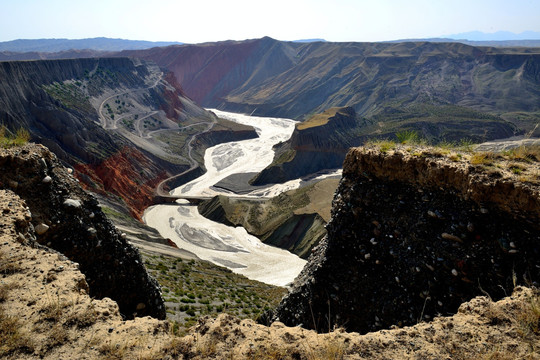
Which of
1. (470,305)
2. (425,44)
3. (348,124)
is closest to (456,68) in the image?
(425,44)

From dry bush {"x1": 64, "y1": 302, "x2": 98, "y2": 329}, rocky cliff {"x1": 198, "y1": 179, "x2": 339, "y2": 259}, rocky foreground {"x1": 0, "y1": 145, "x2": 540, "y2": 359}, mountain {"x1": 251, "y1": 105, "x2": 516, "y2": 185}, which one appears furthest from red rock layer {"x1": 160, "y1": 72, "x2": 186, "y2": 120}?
dry bush {"x1": 64, "y1": 302, "x2": 98, "y2": 329}

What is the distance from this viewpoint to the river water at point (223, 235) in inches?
1196

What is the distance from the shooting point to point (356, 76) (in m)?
126

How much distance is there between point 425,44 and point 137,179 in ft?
439

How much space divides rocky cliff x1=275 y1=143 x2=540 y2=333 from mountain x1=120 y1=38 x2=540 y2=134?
9462cm

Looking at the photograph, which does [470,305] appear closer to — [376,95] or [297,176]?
[297,176]

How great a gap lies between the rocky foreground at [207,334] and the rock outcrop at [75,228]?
237cm

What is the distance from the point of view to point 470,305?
6273 mm

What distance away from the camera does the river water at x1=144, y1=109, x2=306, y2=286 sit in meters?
30.4

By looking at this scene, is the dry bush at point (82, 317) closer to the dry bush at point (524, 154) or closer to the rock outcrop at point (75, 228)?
the rock outcrop at point (75, 228)

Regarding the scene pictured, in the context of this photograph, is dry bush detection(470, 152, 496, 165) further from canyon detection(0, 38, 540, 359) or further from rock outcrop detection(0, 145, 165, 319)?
rock outcrop detection(0, 145, 165, 319)

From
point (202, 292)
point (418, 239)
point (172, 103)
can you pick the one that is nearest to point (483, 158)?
point (418, 239)

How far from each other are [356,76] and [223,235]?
Result: 106 m

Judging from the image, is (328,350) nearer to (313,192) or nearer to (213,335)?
(213,335)
